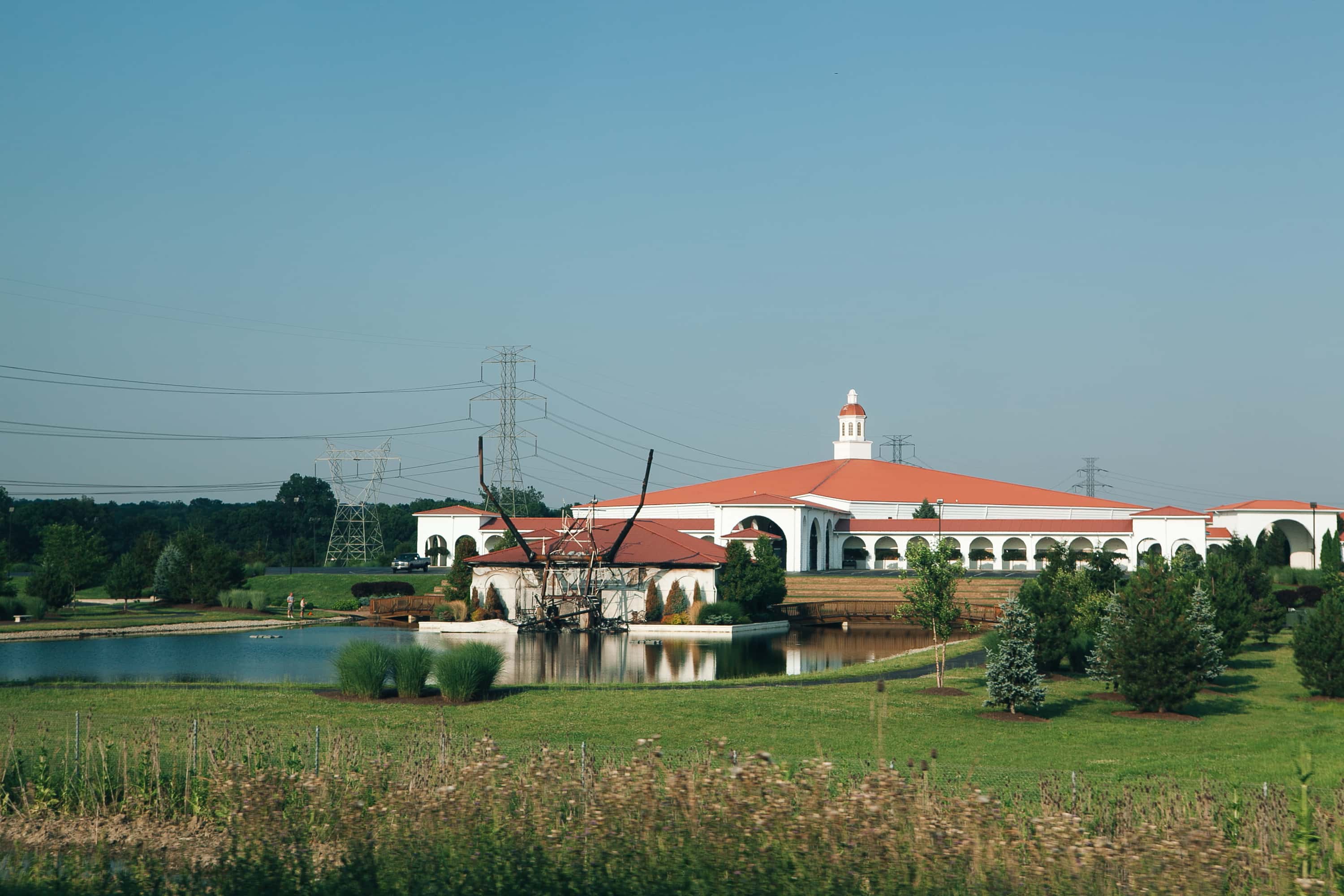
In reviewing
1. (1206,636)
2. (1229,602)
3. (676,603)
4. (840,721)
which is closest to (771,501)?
(676,603)

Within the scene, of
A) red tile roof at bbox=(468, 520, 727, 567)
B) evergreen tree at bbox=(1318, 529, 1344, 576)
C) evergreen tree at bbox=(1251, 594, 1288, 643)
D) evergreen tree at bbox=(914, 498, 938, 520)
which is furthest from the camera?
evergreen tree at bbox=(914, 498, 938, 520)

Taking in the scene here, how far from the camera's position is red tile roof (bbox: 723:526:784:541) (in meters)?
59.6

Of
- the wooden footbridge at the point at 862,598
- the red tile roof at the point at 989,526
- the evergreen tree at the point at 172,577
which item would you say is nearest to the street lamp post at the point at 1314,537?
the red tile roof at the point at 989,526

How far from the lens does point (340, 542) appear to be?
83.7m

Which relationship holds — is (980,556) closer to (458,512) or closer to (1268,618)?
(458,512)

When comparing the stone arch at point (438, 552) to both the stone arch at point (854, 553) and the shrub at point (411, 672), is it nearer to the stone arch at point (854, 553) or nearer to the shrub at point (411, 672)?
the stone arch at point (854, 553)

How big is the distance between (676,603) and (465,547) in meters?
26.4

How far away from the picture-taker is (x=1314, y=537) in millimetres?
60969

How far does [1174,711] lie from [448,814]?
16785 millimetres

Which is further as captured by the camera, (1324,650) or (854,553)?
(854,553)

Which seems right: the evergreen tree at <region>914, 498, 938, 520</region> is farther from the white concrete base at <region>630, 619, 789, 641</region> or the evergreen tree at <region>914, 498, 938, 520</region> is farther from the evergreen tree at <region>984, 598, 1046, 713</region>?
the evergreen tree at <region>984, 598, 1046, 713</region>

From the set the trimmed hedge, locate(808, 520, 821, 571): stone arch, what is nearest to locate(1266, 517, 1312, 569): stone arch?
locate(808, 520, 821, 571): stone arch

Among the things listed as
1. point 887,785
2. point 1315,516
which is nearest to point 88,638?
point 887,785

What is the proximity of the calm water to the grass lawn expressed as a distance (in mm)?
2459
